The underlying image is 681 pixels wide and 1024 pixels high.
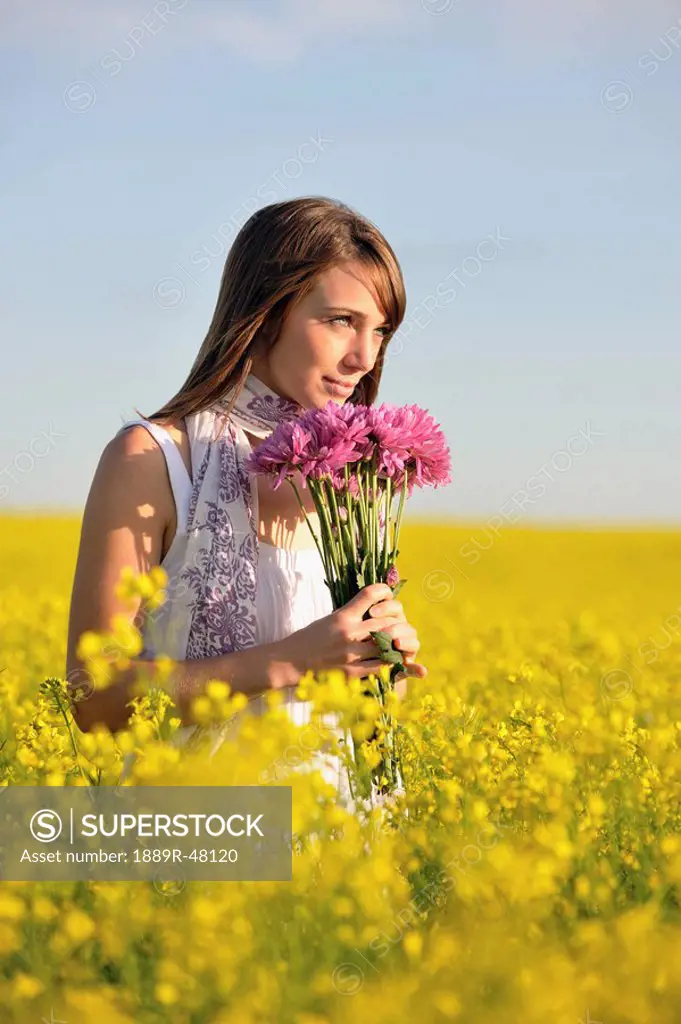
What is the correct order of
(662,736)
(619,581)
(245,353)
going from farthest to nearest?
(619,581) → (245,353) → (662,736)

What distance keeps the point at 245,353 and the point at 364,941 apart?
1607 millimetres

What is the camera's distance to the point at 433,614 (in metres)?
8.61

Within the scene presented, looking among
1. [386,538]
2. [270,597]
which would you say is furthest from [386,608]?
[270,597]

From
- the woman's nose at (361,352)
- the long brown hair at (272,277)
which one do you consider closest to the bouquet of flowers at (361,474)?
the woman's nose at (361,352)

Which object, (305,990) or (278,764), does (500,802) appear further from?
(305,990)

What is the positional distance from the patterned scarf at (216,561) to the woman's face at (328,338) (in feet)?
0.81

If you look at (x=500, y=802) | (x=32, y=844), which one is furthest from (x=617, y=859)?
(x=32, y=844)

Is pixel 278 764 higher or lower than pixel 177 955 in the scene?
higher

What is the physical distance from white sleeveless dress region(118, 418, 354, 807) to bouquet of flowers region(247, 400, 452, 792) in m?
0.22

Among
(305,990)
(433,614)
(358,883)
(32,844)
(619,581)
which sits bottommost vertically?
(305,990)

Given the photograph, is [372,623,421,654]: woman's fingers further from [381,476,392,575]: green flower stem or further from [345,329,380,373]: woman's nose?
[345,329,380,373]: woman's nose

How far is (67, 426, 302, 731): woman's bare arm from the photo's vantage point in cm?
251

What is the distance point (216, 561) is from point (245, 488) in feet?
0.68

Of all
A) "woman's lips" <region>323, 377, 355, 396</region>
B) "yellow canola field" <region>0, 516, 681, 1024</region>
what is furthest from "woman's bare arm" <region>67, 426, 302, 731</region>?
"woman's lips" <region>323, 377, 355, 396</region>
